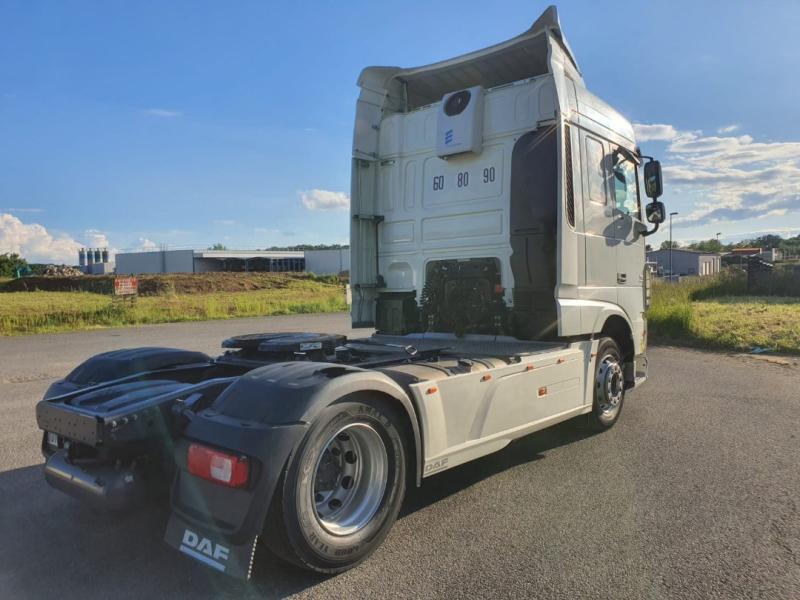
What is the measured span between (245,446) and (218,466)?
7.5 inches

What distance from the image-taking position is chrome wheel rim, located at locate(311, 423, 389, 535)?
330cm

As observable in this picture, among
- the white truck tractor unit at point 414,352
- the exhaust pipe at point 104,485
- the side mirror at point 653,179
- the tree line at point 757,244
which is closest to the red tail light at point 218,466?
the white truck tractor unit at point 414,352

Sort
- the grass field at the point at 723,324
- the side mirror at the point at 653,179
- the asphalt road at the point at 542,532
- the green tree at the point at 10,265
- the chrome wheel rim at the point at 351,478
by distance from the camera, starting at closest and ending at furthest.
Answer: the asphalt road at the point at 542,532
the chrome wheel rim at the point at 351,478
the side mirror at the point at 653,179
the grass field at the point at 723,324
the green tree at the point at 10,265

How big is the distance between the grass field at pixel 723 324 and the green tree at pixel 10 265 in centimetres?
9050

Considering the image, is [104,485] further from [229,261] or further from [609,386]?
[229,261]

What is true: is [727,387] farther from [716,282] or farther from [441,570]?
[716,282]

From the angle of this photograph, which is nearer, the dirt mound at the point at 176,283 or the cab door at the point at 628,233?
the cab door at the point at 628,233

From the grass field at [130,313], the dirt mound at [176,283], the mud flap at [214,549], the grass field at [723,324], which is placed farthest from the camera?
the dirt mound at [176,283]

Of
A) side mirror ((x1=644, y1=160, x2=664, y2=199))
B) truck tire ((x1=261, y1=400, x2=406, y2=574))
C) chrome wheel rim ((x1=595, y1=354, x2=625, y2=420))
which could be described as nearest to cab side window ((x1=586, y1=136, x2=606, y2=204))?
side mirror ((x1=644, y1=160, x2=664, y2=199))

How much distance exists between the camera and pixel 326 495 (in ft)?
11.0

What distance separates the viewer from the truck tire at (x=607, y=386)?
575 centimetres

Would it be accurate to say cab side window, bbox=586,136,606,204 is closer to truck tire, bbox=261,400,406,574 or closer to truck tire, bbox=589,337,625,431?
truck tire, bbox=589,337,625,431

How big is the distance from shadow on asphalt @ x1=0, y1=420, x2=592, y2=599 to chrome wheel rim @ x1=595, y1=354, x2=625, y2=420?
1935 mm

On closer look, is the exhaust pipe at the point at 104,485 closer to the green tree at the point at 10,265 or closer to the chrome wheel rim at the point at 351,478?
the chrome wheel rim at the point at 351,478
